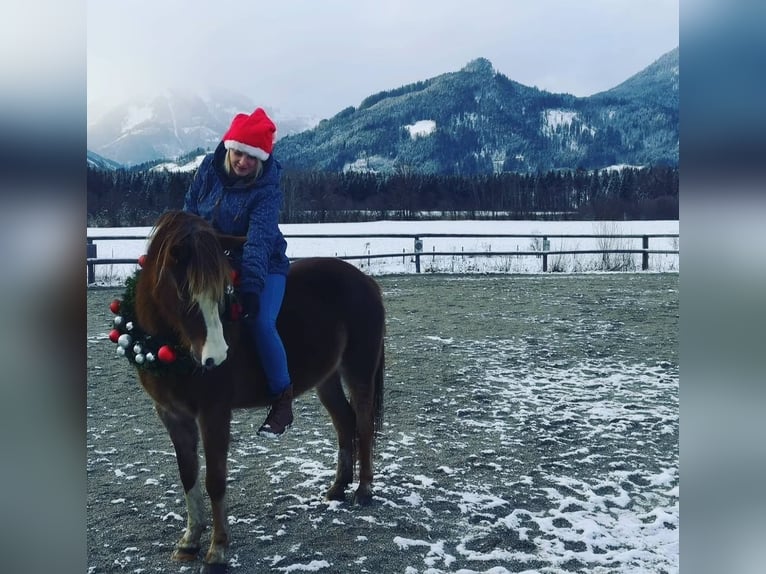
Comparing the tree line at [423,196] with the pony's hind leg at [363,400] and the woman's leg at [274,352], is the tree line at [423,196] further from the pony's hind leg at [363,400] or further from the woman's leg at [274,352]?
the woman's leg at [274,352]

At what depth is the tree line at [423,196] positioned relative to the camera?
2439 cm

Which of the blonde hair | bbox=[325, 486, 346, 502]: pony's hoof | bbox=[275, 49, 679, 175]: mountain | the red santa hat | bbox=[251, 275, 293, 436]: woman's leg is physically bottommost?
bbox=[325, 486, 346, 502]: pony's hoof

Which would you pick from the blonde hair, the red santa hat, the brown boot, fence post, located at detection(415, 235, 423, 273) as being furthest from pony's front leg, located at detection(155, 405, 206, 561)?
fence post, located at detection(415, 235, 423, 273)

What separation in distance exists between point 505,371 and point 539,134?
125 meters

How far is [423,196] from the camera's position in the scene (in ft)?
136

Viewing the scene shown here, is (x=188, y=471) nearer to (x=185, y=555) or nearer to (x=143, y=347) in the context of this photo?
(x=185, y=555)

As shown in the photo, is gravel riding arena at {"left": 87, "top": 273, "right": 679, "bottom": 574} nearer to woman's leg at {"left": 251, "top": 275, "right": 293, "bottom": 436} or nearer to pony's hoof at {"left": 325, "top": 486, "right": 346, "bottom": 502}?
pony's hoof at {"left": 325, "top": 486, "right": 346, "bottom": 502}

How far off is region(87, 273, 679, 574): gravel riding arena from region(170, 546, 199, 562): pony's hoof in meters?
0.03

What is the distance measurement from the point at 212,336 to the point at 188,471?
884mm

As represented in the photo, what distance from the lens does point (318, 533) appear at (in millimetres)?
2918

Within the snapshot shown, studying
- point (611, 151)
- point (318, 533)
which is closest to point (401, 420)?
point (318, 533)

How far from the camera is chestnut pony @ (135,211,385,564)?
7.40 ft

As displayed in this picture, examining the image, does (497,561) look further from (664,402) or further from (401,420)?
(664,402)
